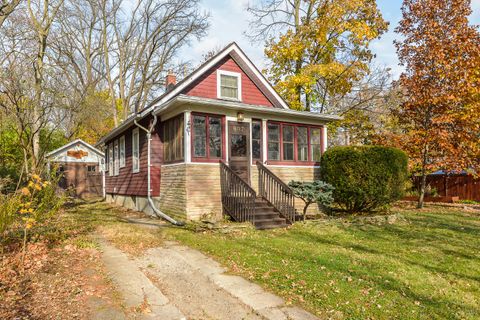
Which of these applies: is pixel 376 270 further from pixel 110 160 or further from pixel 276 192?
pixel 110 160

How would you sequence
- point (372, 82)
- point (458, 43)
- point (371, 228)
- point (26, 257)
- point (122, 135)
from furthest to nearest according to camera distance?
point (372, 82) < point (122, 135) < point (458, 43) < point (371, 228) < point (26, 257)

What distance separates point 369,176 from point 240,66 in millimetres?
6302

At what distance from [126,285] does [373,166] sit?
28.4ft

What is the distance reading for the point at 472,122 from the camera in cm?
1391

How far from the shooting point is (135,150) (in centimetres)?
1393

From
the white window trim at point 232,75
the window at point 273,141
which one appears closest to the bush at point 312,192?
the window at point 273,141

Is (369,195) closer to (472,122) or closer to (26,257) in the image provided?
(472,122)

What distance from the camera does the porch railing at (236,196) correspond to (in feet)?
31.0

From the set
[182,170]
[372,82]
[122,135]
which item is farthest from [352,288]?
[372,82]

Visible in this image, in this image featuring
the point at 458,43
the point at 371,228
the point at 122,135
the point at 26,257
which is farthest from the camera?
the point at 122,135

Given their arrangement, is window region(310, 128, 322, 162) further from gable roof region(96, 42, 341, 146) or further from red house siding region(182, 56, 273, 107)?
red house siding region(182, 56, 273, 107)

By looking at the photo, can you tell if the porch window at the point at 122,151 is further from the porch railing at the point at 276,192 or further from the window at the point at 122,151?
the porch railing at the point at 276,192

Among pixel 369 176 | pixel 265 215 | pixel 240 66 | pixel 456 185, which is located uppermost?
pixel 240 66

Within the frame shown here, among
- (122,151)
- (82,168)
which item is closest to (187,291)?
(122,151)
